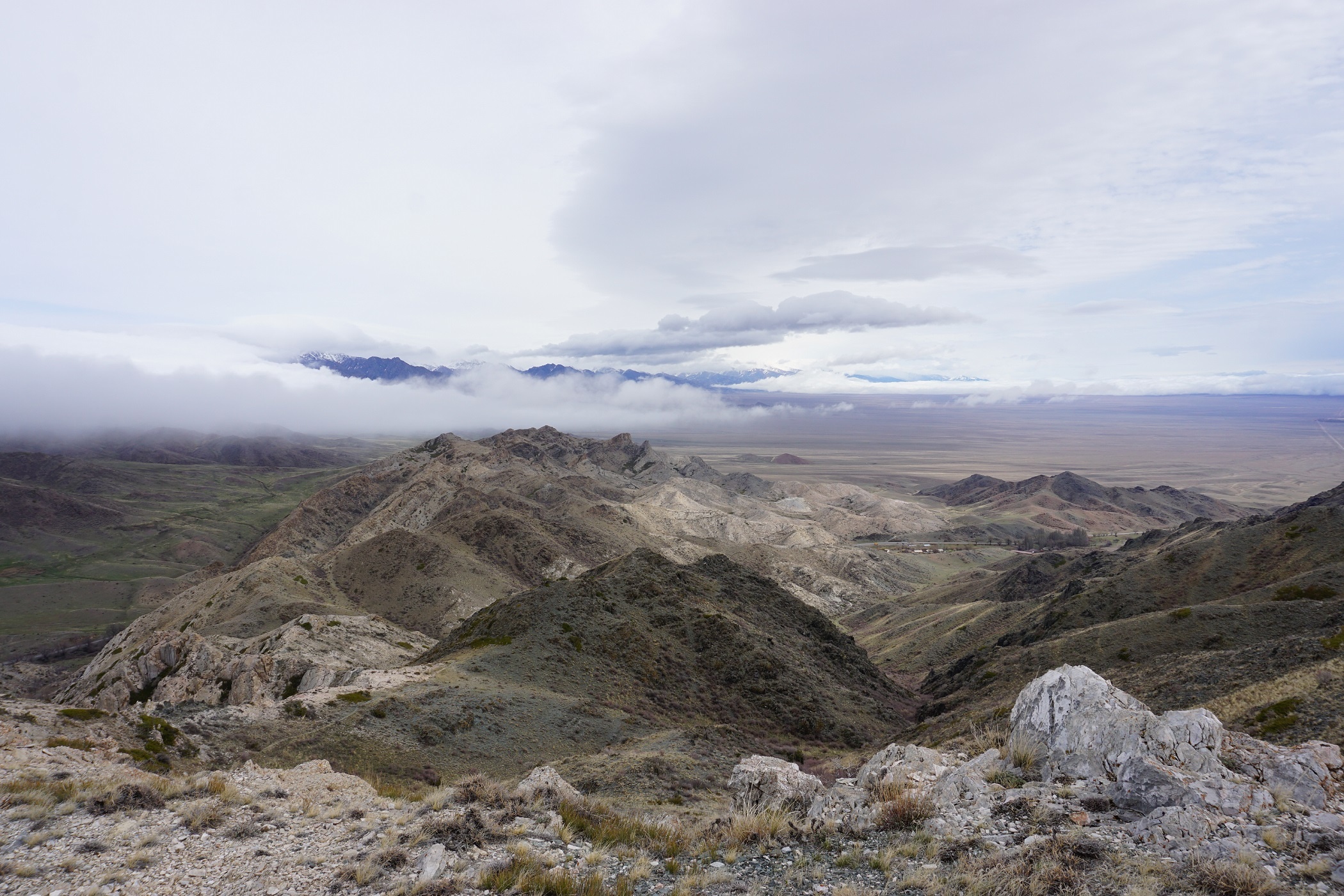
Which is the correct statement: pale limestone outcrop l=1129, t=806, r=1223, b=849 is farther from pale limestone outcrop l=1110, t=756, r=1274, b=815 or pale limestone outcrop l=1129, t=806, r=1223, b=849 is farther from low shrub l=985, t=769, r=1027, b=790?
low shrub l=985, t=769, r=1027, b=790

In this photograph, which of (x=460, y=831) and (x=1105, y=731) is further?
(x=1105, y=731)

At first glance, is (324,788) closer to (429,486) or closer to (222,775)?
(222,775)

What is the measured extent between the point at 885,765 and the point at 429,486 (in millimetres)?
140990

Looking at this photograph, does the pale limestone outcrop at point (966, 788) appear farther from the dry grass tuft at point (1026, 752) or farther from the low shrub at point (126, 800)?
the low shrub at point (126, 800)

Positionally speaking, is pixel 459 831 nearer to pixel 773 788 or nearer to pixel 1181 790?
pixel 773 788

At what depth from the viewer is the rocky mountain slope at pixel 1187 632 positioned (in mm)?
25062

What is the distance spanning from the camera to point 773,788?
52.2ft

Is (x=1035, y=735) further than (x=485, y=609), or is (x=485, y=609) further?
(x=485, y=609)

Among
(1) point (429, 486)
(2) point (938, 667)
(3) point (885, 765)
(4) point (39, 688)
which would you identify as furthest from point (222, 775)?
(1) point (429, 486)

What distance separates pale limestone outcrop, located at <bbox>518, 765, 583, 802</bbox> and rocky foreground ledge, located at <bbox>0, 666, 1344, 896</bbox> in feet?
0.19

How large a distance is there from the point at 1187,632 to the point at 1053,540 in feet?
460

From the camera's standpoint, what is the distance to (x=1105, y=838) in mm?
11031

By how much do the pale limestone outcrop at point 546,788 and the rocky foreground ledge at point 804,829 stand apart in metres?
0.06

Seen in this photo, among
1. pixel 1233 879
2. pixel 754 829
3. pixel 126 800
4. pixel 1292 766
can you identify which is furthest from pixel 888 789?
pixel 126 800
